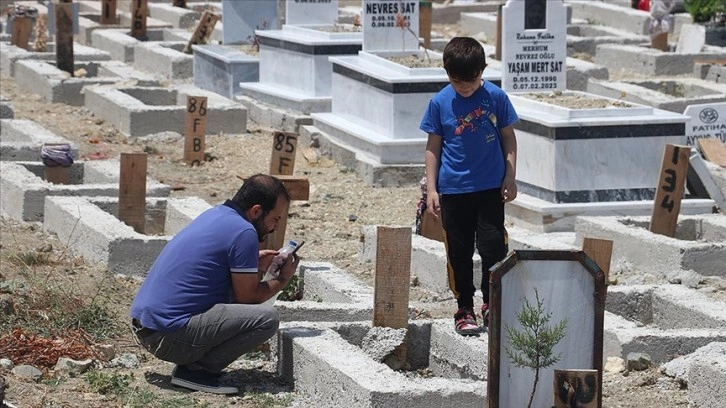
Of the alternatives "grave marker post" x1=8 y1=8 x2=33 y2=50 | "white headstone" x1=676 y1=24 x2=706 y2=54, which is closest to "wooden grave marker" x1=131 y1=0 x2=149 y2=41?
"grave marker post" x1=8 y1=8 x2=33 y2=50

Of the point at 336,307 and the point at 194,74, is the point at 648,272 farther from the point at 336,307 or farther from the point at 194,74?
the point at 194,74

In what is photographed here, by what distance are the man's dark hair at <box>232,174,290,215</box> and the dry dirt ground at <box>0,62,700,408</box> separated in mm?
826

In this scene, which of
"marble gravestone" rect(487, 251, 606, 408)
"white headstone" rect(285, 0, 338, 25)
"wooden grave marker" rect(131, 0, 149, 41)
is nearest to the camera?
"marble gravestone" rect(487, 251, 606, 408)

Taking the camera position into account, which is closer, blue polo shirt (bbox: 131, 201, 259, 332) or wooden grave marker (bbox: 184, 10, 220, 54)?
blue polo shirt (bbox: 131, 201, 259, 332)

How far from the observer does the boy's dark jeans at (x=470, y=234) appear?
727 centimetres

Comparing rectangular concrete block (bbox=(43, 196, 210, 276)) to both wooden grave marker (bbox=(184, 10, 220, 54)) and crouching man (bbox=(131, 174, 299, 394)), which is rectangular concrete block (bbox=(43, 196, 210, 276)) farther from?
wooden grave marker (bbox=(184, 10, 220, 54))

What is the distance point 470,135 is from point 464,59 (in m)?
0.39

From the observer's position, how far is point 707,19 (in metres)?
21.9

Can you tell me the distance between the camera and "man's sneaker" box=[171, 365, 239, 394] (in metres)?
6.67

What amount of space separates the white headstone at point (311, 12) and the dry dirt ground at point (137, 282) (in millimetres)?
1439

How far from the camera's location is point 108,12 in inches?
952

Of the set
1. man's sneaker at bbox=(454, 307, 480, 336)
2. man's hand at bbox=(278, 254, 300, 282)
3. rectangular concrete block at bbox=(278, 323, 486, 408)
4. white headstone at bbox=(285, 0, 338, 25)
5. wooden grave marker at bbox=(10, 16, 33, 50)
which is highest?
white headstone at bbox=(285, 0, 338, 25)

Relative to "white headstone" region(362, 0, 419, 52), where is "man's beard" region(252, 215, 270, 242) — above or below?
below

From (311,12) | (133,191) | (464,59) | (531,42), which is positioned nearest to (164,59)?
(311,12)
